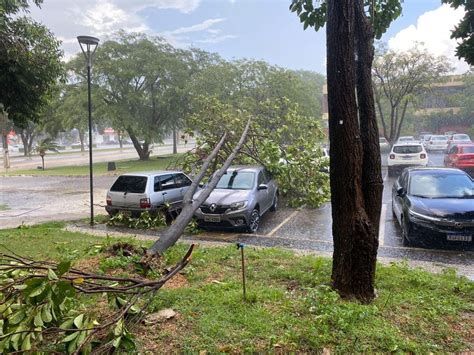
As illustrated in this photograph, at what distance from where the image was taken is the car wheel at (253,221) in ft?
31.2

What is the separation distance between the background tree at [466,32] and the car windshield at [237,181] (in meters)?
5.69

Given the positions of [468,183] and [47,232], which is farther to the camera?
[47,232]

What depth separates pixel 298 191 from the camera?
11.3 m

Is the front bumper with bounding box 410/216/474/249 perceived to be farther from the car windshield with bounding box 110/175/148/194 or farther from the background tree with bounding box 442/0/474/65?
the car windshield with bounding box 110/175/148/194

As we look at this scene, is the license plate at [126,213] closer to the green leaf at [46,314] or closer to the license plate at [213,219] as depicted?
the license plate at [213,219]

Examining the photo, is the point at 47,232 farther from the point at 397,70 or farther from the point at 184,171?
the point at 397,70

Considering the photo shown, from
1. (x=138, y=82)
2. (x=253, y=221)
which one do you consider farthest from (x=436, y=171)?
(x=138, y=82)

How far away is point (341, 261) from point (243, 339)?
1.50 metres

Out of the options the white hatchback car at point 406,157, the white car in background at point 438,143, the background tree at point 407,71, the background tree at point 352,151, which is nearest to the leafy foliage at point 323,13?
the background tree at point 352,151

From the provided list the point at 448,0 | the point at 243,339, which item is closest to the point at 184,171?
the point at 448,0

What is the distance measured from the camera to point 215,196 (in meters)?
9.70

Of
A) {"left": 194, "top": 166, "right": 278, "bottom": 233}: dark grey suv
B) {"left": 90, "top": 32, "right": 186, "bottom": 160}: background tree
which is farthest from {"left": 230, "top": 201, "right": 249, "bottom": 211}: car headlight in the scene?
{"left": 90, "top": 32, "right": 186, "bottom": 160}: background tree

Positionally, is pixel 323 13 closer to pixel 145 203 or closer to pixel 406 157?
pixel 145 203

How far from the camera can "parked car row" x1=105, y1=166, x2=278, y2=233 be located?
9.33 meters
